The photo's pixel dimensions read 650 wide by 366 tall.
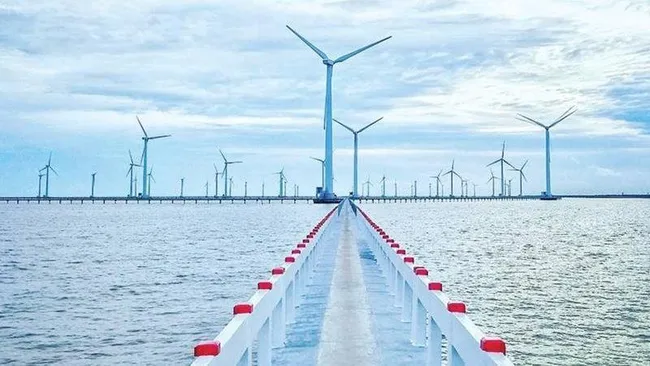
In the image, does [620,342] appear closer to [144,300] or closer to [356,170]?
[144,300]

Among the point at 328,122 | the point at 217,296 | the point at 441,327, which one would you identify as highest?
the point at 328,122

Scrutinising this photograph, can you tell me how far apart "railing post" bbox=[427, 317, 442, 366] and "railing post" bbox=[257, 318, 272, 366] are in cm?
172

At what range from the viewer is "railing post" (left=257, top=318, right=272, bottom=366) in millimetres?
8078

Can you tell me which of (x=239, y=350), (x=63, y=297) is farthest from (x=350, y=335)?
(x=63, y=297)

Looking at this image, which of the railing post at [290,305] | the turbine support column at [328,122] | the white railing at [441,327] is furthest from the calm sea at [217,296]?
the turbine support column at [328,122]

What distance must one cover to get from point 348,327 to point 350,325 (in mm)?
152

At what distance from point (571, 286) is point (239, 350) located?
3125cm

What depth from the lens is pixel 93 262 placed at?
48.1 m

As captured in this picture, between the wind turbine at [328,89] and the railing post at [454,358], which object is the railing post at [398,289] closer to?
the railing post at [454,358]

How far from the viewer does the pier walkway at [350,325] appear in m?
6.05

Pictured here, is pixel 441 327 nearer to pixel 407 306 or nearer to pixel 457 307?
pixel 457 307

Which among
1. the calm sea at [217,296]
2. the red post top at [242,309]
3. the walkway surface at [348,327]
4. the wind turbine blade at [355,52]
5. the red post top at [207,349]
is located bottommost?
the calm sea at [217,296]

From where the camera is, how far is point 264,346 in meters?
8.12

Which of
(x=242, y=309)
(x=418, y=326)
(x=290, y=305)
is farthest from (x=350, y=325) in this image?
(x=242, y=309)
